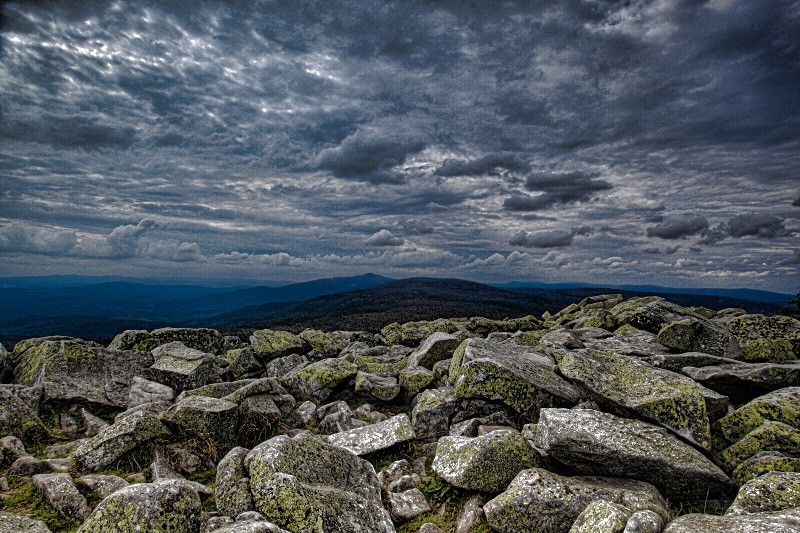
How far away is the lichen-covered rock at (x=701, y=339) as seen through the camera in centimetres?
1944

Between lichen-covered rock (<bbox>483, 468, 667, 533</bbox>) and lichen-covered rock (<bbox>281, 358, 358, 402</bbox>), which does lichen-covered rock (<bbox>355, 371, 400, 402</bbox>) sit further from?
lichen-covered rock (<bbox>483, 468, 667, 533</bbox>)

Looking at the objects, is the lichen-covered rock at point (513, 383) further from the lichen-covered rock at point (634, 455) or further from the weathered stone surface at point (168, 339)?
the weathered stone surface at point (168, 339)

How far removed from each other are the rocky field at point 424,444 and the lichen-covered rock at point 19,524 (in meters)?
→ 0.04

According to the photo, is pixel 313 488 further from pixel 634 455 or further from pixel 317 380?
pixel 317 380

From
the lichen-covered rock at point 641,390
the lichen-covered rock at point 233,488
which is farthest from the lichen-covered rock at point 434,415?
the lichen-covered rock at point 233,488

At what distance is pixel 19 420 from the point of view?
13844 millimetres

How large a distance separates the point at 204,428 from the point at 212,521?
4.77 m

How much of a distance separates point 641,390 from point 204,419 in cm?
1420

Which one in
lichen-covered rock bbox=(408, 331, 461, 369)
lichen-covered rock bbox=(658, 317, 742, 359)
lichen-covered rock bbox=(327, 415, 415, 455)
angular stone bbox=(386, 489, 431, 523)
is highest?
lichen-covered rock bbox=(658, 317, 742, 359)

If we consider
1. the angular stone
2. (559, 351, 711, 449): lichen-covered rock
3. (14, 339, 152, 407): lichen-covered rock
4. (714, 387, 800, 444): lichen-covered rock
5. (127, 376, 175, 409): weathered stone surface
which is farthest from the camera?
(127, 376, 175, 409): weathered stone surface

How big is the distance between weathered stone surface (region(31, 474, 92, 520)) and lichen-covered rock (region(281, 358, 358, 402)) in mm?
9692

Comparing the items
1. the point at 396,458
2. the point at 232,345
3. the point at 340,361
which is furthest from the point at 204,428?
the point at 232,345

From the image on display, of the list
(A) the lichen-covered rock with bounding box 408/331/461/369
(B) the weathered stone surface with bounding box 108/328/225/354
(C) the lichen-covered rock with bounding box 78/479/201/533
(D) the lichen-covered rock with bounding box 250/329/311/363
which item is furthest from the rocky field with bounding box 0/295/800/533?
(D) the lichen-covered rock with bounding box 250/329/311/363

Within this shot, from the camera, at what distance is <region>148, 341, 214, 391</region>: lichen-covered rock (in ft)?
63.9
